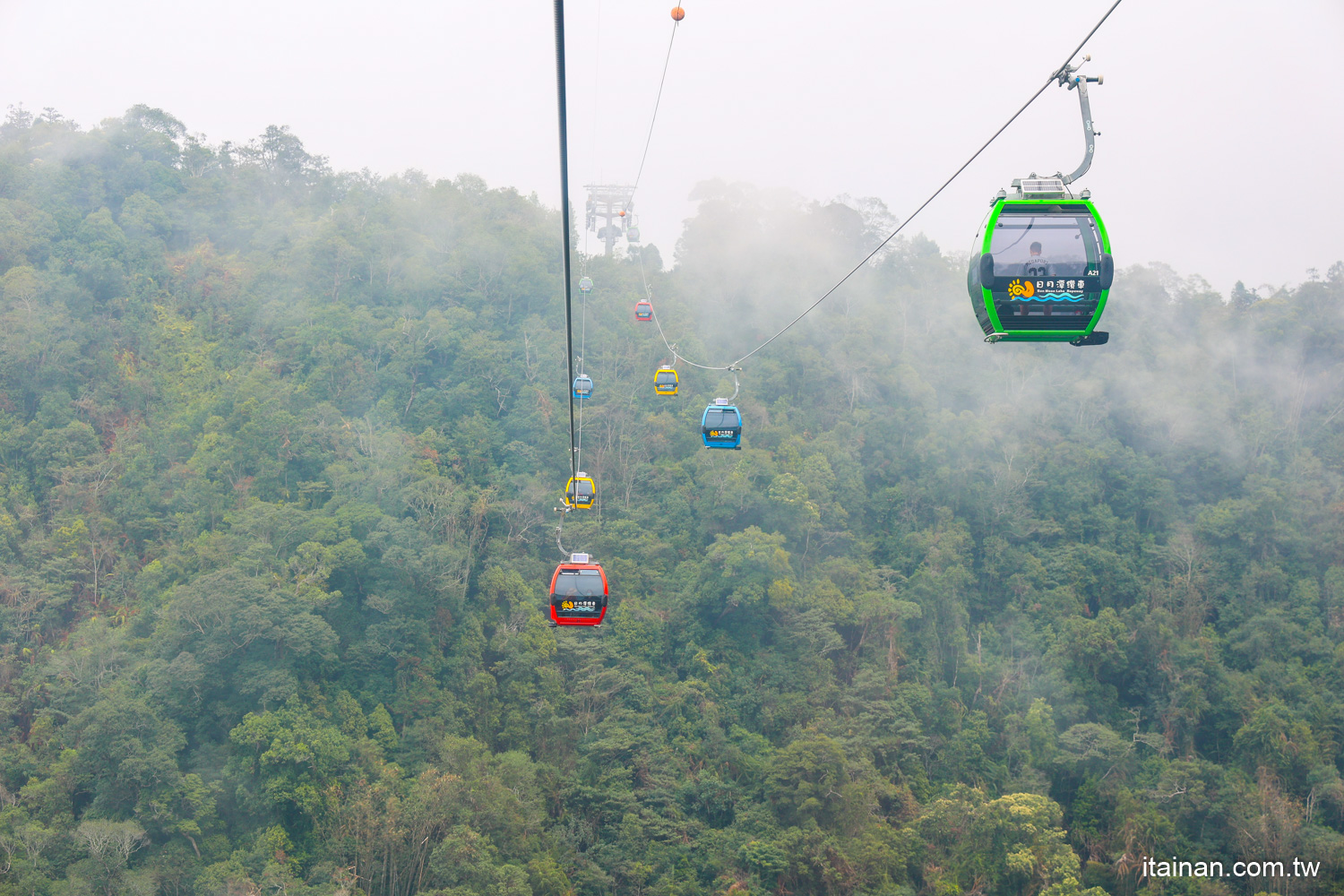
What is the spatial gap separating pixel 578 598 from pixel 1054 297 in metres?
7.25

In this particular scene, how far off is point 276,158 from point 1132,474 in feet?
116

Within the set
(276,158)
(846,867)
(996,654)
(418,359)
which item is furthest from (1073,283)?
(276,158)

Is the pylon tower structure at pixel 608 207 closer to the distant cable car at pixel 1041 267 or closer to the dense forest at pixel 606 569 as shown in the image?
the dense forest at pixel 606 569

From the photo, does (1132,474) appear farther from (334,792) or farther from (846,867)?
(334,792)

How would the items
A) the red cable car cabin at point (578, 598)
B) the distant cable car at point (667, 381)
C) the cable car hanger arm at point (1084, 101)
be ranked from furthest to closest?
the distant cable car at point (667, 381) → the red cable car cabin at point (578, 598) → the cable car hanger arm at point (1084, 101)

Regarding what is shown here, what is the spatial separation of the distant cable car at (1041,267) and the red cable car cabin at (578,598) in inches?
268

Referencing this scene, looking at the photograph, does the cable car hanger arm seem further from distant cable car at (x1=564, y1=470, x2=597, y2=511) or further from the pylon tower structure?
the pylon tower structure

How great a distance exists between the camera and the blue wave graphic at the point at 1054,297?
5.79 metres

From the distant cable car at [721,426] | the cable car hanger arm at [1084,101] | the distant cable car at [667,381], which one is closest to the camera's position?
the cable car hanger arm at [1084,101]

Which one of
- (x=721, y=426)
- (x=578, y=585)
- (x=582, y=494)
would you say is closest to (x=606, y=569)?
(x=721, y=426)

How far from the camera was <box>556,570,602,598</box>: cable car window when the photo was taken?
11648 millimetres

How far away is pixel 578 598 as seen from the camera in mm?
11641

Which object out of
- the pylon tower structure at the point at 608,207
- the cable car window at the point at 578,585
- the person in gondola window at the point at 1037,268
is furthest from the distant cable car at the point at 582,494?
the pylon tower structure at the point at 608,207

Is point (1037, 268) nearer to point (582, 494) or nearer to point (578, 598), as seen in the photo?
point (578, 598)
